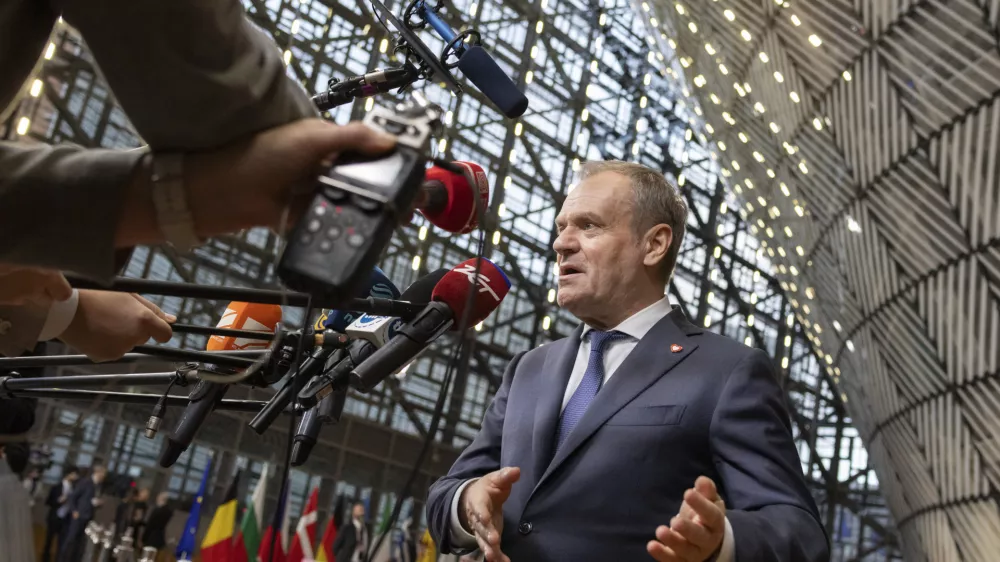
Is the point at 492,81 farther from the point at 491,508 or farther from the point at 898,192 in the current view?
the point at 898,192

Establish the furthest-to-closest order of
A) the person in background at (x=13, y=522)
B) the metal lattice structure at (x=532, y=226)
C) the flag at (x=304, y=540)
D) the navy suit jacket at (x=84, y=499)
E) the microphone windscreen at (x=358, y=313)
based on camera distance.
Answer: the metal lattice structure at (x=532, y=226)
the navy suit jacket at (x=84, y=499)
the flag at (x=304, y=540)
the person in background at (x=13, y=522)
the microphone windscreen at (x=358, y=313)

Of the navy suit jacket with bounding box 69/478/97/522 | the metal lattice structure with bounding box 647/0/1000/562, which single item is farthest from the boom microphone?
the navy suit jacket with bounding box 69/478/97/522

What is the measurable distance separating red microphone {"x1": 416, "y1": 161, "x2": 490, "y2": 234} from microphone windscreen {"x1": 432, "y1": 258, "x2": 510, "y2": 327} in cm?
15

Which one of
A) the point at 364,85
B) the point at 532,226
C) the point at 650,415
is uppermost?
the point at 532,226

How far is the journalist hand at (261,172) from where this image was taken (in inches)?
40.3

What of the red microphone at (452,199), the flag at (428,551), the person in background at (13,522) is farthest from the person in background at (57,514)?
the red microphone at (452,199)

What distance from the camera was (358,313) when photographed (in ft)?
7.29

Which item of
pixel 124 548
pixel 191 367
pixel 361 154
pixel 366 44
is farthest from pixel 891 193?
pixel 366 44

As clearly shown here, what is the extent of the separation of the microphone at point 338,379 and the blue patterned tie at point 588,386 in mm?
368

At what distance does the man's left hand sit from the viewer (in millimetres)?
1527

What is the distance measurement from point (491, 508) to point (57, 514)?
1065 centimetres

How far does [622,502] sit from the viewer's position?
6.12ft

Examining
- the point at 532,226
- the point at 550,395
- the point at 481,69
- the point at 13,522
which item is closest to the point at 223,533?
the point at 13,522

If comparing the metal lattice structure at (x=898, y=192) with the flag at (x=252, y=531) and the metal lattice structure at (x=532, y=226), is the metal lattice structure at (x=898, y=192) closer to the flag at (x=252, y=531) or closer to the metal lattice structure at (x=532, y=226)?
the metal lattice structure at (x=532, y=226)
